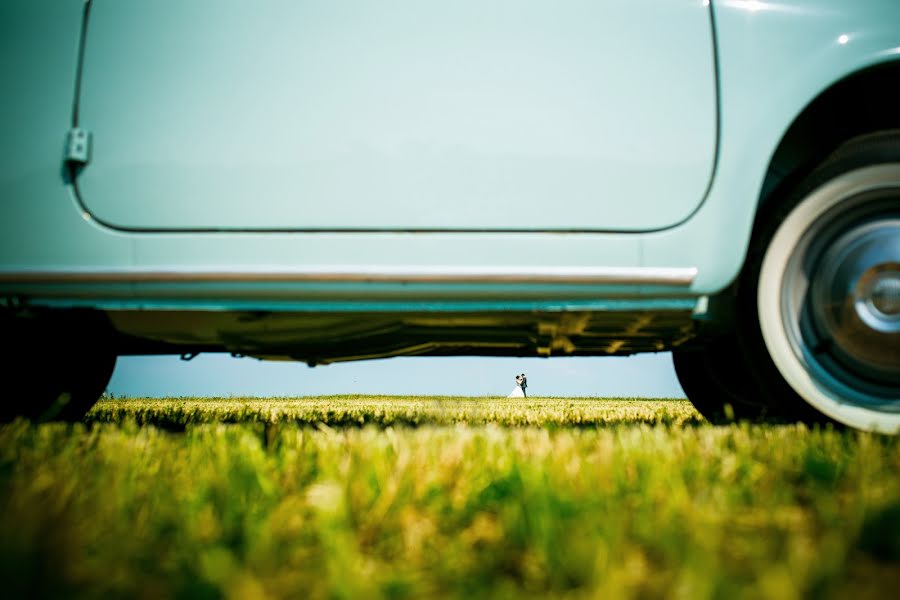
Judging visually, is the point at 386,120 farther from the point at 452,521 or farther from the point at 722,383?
the point at 722,383

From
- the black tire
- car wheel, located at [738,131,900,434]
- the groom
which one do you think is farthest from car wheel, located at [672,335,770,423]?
the groom

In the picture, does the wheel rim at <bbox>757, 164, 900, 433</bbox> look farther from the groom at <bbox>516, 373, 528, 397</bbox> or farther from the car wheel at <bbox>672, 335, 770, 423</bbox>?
the groom at <bbox>516, 373, 528, 397</bbox>

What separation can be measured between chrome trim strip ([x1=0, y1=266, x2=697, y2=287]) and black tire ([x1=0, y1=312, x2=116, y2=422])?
10.1 inches

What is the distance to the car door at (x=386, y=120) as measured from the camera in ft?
5.53

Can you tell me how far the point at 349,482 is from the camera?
1.10 metres

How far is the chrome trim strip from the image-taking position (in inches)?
66.5

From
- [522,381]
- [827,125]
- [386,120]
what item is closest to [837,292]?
[827,125]

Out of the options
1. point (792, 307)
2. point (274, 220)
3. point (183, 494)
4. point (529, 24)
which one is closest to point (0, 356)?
point (274, 220)

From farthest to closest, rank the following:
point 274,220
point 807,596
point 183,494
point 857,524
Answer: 1. point 274,220
2. point 183,494
3. point 857,524
4. point 807,596

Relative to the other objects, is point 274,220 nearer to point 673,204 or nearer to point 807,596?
point 673,204

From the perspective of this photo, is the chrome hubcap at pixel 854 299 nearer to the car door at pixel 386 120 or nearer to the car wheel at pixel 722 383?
the car door at pixel 386 120

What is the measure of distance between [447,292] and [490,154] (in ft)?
1.37

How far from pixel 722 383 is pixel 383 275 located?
1.80 metres

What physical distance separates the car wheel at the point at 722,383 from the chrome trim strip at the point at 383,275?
92 cm
